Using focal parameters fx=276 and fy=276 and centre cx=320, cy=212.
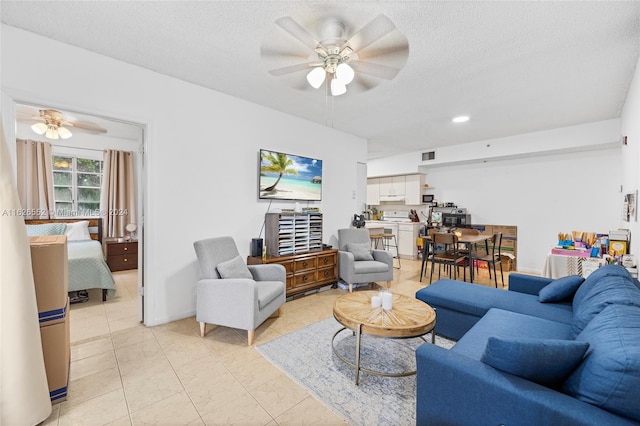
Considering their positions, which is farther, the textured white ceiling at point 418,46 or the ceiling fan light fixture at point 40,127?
the ceiling fan light fixture at point 40,127

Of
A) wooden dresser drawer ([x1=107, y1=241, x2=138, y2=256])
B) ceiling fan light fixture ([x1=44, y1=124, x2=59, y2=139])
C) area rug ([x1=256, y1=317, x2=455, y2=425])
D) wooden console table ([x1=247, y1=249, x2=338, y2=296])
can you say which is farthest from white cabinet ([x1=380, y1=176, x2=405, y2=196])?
ceiling fan light fixture ([x1=44, y1=124, x2=59, y2=139])

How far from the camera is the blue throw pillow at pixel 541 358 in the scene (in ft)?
3.73

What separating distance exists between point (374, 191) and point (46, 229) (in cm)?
678

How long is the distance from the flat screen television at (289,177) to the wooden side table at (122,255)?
3.19m

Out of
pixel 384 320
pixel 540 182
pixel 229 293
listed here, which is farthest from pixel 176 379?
pixel 540 182

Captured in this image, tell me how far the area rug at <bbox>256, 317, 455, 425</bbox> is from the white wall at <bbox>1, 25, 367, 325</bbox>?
1.41 m

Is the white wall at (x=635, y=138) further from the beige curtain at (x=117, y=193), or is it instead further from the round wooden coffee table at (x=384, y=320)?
the beige curtain at (x=117, y=193)

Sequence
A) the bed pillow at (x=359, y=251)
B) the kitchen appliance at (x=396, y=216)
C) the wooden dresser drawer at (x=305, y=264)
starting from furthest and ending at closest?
the kitchen appliance at (x=396, y=216) → the bed pillow at (x=359, y=251) → the wooden dresser drawer at (x=305, y=264)

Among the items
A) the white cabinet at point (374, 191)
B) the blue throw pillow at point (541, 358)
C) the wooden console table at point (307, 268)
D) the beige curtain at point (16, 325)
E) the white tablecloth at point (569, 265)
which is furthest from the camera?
the white cabinet at point (374, 191)

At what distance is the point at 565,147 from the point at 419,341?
14.3 ft

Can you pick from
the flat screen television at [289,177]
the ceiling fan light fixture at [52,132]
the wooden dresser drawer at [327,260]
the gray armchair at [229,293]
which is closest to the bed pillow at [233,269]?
the gray armchair at [229,293]

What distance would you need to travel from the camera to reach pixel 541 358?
1.14 meters

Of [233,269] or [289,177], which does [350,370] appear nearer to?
[233,269]

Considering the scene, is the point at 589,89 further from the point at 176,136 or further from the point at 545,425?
the point at 176,136
